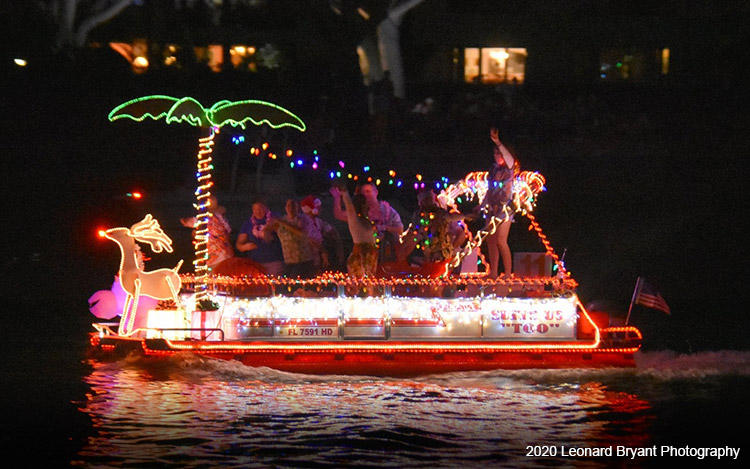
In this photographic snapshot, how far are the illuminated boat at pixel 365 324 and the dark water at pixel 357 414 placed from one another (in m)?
0.20

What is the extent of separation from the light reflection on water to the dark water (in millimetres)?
20

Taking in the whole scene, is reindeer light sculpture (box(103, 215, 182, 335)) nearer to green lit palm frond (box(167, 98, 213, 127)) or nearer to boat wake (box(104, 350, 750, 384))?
boat wake (box(104, 350, 750, 384))

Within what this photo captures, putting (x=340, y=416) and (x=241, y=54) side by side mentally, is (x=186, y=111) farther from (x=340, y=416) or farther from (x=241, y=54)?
(x=241, y=54)

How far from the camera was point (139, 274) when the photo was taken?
14.9 m

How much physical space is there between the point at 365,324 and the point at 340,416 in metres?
2.16

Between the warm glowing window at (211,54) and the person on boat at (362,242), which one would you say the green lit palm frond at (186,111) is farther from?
the warm glowing window at (211,54)

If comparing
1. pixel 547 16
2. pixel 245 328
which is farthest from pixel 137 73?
pixel 245 328

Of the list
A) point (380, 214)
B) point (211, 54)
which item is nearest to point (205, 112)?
point (380, 214)

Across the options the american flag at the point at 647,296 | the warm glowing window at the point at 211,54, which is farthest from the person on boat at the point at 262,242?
the warm glowing window at the point at 211,54

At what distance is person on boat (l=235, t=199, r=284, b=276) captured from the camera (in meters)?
16.2

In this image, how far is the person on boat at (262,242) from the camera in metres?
16.2

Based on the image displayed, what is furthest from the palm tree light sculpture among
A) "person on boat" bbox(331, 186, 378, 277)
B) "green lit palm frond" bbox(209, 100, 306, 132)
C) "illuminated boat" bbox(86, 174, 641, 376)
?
"person on boat" bbox(331, 186, 378, 277)

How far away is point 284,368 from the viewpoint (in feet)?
48.0

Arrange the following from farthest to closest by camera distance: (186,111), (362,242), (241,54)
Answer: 1. (241,54)
2. (362,242)
3. (186,111)
